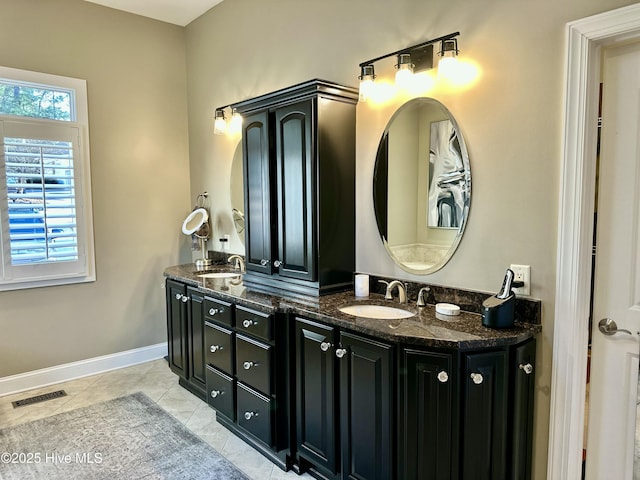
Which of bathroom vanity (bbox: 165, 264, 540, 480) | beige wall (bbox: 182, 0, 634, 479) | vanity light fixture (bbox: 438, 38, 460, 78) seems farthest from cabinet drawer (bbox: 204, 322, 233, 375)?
vanity light fixture (bbox: 438, 38, 460, 78)

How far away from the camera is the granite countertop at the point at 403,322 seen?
1731 millimetres

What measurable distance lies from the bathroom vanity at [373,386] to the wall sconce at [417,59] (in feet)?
3.70

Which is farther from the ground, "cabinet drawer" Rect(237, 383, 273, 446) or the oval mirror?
the oval mirror

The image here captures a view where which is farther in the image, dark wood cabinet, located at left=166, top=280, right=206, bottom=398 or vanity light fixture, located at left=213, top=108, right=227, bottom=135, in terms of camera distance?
vanity light fixture, located at left=213, top=108, right=227, bottom=135

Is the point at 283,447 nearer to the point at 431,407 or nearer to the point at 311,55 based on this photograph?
the point at 431,407

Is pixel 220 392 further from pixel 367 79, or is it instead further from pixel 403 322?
pixel 367 79

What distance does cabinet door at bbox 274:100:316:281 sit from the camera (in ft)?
8.18

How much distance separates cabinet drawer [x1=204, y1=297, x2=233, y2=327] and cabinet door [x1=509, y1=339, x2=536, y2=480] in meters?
1.63

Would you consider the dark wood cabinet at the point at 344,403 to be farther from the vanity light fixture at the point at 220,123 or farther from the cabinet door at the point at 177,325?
the vanity light fixture at the point at 220,123

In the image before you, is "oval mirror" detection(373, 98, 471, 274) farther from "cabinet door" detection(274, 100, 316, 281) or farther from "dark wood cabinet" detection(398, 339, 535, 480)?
"dark wood cabinet" detection(398, 339, 535, 480)

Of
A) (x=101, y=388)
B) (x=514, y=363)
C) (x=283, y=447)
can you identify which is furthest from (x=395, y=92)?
(x=101, y=388)

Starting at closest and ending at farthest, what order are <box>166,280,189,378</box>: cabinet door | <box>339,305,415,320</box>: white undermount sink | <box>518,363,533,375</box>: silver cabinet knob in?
1. <box>518,363,533,375</box>: silver cabinet knob
2. <box>339,305,415,320</box>: white undermount sink
3. <box>166,280,189,378</box>: cabinet door

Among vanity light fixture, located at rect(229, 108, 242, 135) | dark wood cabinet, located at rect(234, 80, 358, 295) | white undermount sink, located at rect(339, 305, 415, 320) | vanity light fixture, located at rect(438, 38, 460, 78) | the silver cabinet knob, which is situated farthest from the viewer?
vanity light fixture, located at rect(229, 108, 242, 135)

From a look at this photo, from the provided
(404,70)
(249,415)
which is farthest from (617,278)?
(249,415)
